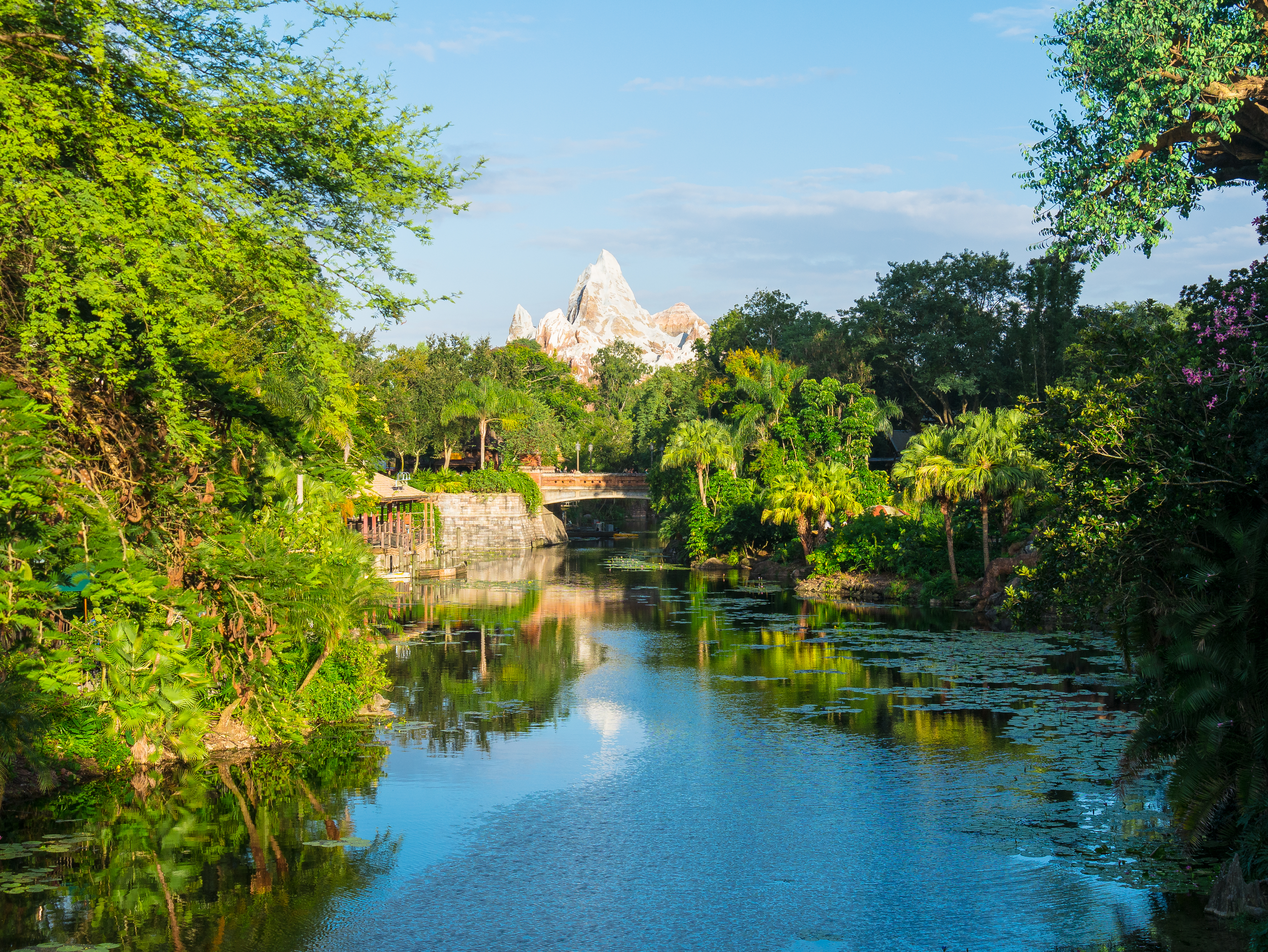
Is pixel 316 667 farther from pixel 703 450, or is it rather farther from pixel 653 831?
pixel 703 450

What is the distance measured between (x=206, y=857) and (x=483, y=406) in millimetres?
66415

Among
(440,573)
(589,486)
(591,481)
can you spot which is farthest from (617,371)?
(440,573)

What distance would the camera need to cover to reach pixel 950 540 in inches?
1467

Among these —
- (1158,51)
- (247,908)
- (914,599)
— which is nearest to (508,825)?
Answer: (247,908)

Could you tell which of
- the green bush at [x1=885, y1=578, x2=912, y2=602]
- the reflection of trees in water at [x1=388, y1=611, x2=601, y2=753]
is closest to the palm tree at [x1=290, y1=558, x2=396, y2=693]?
the reflection of trees in water at [x1=388, y1=611, x2=601, y2=753]

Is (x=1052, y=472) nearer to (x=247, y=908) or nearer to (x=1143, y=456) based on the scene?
(x=1143, y=456)

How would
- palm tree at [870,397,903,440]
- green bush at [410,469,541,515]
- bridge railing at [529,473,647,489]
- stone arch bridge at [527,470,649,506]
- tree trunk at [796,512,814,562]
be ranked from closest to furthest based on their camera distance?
tree trunk at [796,512,814,562], palm tree at [870,397,903,440], green bush at [410,469,541,515], stone arch bridge at [527,470,649,506], bridge railing at [529,473,647,489]

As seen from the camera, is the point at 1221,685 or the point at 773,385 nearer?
the point at 1221,685

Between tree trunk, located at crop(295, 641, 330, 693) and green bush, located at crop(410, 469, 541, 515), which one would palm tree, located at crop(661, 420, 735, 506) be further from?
tree trunk, located at crop(295, 641, 330, 693)

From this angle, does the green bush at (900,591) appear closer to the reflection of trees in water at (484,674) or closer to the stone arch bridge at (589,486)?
the reflection of trees in water at (484,674)

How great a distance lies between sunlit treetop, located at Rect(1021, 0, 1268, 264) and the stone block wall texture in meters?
52.2

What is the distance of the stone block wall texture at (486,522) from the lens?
71.8m

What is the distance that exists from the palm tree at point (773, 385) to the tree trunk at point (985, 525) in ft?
88.3

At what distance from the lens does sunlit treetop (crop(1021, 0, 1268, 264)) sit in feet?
62.4
